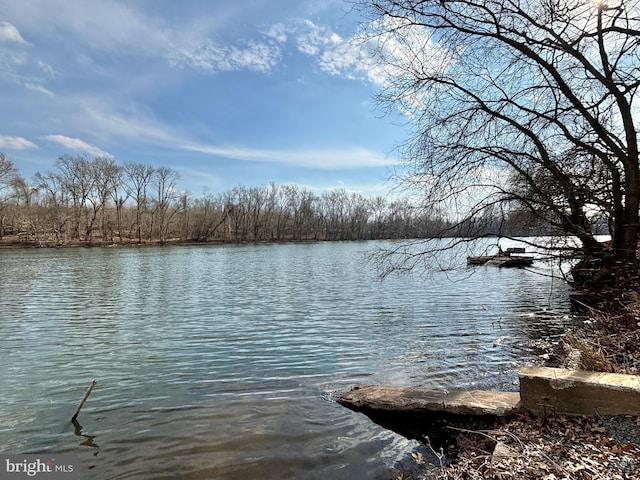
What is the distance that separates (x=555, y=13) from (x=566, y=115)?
2984mm

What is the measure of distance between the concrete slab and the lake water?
1.69 m

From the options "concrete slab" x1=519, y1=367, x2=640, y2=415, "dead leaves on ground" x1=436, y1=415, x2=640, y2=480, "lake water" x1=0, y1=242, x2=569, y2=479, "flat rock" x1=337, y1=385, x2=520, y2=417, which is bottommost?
"lake water" x1=0, y1=242, x2=569, y2=479

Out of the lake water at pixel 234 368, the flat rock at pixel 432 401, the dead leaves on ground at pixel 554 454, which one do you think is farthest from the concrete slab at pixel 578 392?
the lake water at pixel 234 368

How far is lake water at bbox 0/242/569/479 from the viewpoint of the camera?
484cm

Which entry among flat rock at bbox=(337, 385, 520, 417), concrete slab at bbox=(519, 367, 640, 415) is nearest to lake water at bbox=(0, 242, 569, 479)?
flat rock at bbox=(337, 385, 520, 417)

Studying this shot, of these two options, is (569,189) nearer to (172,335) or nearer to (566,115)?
(566,115)

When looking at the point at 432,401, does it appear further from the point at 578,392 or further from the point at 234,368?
the point at 234,368

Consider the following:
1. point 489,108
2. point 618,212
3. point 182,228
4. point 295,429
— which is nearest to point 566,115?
point 489,108

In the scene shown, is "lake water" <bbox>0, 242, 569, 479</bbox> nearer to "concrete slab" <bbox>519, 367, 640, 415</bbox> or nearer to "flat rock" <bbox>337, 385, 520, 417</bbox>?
"flat rock" <bbox>337, 385, 520, 417</bbox>

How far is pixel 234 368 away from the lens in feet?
26.4

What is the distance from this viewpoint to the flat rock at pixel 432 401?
5047mm

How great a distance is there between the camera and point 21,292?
18109 mm

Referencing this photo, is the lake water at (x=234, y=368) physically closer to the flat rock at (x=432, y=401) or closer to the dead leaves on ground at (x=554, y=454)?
the flat rock at (x=432, y=401)

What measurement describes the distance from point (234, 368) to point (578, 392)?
6.06 m
